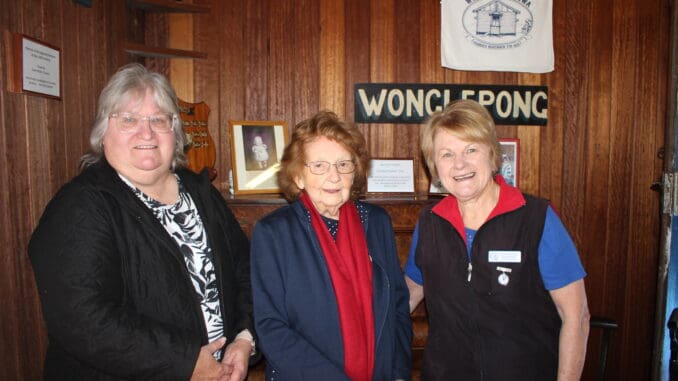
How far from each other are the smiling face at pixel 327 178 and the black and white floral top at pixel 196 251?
1.30 ft

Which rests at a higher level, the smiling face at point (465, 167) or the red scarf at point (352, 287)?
the smiling face at point (465, 167)

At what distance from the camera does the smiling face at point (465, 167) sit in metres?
1.56

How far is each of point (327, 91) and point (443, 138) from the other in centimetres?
151

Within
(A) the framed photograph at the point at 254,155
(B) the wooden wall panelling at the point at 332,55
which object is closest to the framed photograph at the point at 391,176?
(B) the wooden wall panelling at the point at 332,55

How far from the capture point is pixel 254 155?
2.82 meters

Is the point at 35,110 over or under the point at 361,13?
under

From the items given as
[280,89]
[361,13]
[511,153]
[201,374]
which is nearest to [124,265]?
[201,374]

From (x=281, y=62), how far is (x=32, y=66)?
145 cm

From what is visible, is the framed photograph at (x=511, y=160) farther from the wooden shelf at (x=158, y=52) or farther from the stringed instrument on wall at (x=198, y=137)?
the wooden shelf at (x=158, y=52)

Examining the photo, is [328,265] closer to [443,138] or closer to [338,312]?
[338,312]

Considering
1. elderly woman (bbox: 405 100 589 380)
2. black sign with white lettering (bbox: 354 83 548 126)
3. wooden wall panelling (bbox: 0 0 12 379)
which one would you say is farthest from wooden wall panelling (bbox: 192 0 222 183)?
elderly woman (bbox: 405 100 589 380)

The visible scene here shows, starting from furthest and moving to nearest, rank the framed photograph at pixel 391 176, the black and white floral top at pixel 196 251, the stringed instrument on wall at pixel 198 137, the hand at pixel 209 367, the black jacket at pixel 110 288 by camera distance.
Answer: the framed photograph at pixel 391 176, the stringed instrument on wall at pixel 198 137, the black and white floral top at pixel 196 251, the hand at pixel 209 367, the black jacket at pixel 110 288

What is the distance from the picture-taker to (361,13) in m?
2.97

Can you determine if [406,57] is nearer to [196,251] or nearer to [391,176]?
[391,176]
